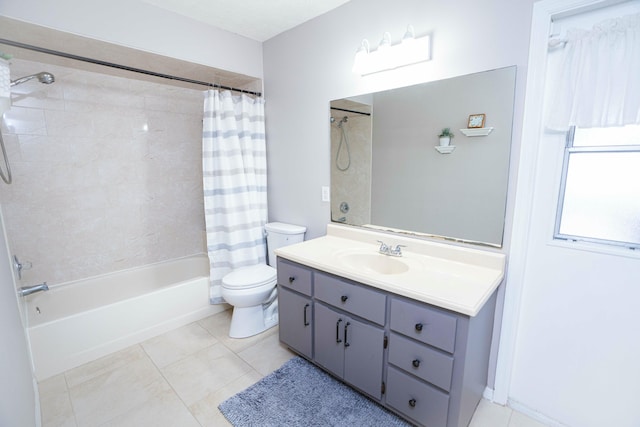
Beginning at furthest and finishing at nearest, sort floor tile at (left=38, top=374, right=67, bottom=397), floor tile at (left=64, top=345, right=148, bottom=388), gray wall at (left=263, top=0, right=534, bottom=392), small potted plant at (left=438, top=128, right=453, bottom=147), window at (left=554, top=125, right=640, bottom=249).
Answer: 1. floor tile at (left=64, top=345, right=148, bottom=388)
2. floor tile at (left=38, top=374, right=67, bottom=397)
3. small potted plant at (left=438, top=128, right=453, bottom=147)
4. gray wall at (left=263, top=0, right=534, bottom=392)
5. window at (left=554, top=125, right=640, bottom=249)

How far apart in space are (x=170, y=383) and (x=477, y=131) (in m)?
2.33

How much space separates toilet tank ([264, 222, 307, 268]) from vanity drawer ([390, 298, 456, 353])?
1200 millimetres

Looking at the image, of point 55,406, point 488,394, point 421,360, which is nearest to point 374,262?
point 421,360

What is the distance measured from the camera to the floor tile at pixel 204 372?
1.76 metres

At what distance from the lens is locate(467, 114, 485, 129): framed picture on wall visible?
152cm

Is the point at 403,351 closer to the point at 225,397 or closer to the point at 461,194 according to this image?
the point at 461,194

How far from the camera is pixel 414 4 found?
164 centimetres

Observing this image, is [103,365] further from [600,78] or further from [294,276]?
[600,78]

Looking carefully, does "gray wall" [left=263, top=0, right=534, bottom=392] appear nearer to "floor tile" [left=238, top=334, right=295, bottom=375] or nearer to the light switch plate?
the light switch plate

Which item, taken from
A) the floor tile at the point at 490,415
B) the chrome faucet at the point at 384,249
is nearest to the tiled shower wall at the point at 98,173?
the chrome faucet at the point at 384,249

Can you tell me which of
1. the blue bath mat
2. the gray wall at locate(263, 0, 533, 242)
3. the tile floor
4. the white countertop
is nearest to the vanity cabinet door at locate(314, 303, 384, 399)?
the blue bath mat

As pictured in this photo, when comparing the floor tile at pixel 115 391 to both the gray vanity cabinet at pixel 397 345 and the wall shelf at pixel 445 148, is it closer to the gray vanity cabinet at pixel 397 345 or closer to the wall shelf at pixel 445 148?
the gray vanity cabinet at pixel 397 345

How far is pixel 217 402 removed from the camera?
→ 1670mm

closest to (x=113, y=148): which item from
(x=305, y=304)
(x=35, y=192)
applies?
(x=35, y=192)
